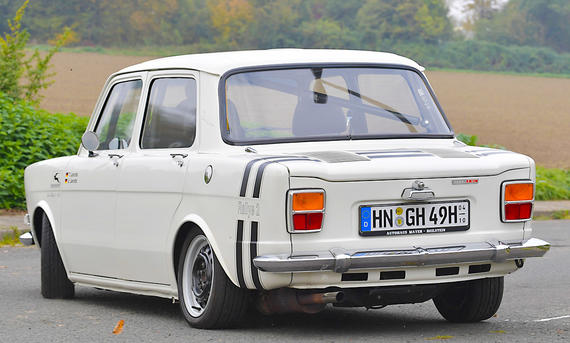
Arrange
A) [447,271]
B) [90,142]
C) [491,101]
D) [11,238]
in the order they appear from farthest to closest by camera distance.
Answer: [491,101] → [11,238] → [90,142] → [447,271]

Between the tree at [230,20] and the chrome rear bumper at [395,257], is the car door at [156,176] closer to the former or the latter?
the chrome rear bumper at [395,257]

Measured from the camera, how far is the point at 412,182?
6.26 metres

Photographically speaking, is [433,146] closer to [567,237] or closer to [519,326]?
[519,326]

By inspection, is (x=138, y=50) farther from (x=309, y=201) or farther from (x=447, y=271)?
(x=309, y=201)

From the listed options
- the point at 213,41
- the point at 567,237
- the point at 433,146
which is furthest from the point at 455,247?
the point at 213,41

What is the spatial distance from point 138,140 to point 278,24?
82.6 meters

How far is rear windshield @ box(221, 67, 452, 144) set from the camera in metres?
6.90

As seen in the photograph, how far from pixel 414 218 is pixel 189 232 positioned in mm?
1442

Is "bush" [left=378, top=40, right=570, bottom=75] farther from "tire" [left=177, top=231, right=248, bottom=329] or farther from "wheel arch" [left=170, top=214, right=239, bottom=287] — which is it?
"tire" [left=177, top=231, right=248, bottom=329]

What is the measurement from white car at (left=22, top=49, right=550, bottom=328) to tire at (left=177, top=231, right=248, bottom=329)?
0.04ft

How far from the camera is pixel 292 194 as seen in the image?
6.02m

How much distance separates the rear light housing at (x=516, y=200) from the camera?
658 centimetres

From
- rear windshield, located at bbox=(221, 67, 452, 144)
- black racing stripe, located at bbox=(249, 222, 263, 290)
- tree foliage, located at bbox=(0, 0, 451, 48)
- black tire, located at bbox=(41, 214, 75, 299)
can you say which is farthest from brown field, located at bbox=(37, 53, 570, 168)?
black racing stripe, located at bbox=(249, 222, 263, 290)

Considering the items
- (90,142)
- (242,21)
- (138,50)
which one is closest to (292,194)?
(90,142)
